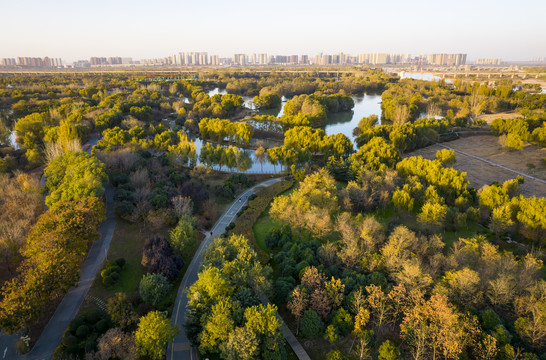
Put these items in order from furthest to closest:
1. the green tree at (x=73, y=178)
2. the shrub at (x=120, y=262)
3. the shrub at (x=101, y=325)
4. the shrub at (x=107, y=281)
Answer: the green tree at (x=73, y=178) → the shrub at (x=120, y=262) → the shrub at (x=107, y=281) → the shrub at (x=101, y=325)

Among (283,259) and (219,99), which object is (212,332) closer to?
(283,259)

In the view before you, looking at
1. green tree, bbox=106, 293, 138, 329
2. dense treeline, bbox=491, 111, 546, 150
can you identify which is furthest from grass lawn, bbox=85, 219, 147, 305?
dense treeline, bbox=491, 111, 546, 150

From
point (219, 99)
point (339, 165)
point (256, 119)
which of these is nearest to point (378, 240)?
point (339, 165)

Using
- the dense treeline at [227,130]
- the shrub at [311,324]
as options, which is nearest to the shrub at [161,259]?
the shrub at [311,324]

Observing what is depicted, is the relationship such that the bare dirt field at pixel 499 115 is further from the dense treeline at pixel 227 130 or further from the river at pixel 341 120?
the dense treeline at pixel 227 130

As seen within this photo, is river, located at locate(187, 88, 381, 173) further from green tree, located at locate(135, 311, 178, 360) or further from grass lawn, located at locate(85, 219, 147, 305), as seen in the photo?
green tree, located at locate(135, 311, 178, 360)

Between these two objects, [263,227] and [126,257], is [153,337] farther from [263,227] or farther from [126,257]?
[263,227]

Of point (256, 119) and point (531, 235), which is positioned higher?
point (256, 119)
